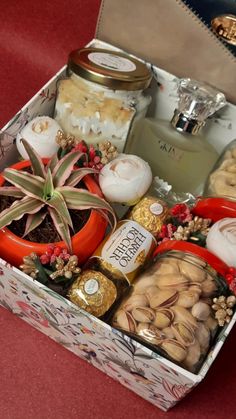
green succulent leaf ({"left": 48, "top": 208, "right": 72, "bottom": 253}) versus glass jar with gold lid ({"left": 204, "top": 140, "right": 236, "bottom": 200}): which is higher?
glass jar with gold lid ({"left": 204, "top": 140, "right": 236, "bottom": 200})

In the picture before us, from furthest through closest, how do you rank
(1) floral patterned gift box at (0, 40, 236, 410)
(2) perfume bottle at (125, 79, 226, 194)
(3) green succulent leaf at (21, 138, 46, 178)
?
(2) perfume bottle at (125, 79, 226, 194) → (3) green succulent leaf at (21, 138, 46, 178) → (1) floral patterned gift box at (0, 40, 236, 410)

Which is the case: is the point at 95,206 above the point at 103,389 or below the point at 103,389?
above

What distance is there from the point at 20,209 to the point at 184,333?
0.23m

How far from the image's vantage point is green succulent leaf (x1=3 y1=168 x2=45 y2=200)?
68cm

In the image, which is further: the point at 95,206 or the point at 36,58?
the point at 36,58

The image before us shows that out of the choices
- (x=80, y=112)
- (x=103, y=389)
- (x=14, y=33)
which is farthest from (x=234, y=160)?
(x=14, y=33)

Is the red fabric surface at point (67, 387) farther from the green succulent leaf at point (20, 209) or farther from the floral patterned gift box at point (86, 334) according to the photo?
the green succulent leaf at point (20, 209)

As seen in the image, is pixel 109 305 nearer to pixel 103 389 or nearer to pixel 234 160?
pixel 103 389

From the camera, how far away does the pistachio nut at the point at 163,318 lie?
0.61 m

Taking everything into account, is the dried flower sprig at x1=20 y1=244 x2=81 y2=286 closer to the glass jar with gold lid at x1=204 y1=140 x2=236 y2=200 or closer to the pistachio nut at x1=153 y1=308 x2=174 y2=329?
the pistachio nut at x1=153 y1=308 x2=174 y2=329

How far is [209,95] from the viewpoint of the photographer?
2.67 feet

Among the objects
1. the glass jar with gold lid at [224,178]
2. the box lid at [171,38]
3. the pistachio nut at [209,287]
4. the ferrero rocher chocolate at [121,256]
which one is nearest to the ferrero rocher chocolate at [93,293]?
the ferrero rocher chocolate at [121,256]

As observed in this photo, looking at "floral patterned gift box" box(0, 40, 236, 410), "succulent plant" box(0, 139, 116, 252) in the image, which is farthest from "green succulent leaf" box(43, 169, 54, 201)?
"floral patterned gift box" box(0, 40, 236, 410)

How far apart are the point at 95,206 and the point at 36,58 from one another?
1.53 feet
